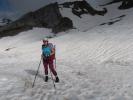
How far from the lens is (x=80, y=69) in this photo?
73.3 feet

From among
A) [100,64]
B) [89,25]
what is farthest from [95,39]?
[89,25]

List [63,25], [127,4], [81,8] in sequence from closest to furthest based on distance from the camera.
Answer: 1. [63,25]
2. [81,8]
3. [127,4]

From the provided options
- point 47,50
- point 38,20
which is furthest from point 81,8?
point 47,50

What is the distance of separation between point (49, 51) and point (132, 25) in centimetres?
2582

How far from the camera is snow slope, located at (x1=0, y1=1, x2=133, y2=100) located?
1344 centimetres

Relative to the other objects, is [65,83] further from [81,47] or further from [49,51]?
[81,47]

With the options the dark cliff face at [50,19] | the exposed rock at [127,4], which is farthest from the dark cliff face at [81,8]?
the exposed rock at [127,4]

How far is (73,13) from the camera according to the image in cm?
5684

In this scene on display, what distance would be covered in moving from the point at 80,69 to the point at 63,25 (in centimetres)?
2883

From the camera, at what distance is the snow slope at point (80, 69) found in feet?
44.1

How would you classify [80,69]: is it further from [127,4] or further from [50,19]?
[127,4]

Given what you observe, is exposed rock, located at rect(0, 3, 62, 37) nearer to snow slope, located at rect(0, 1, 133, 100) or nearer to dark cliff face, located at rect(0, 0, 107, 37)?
dark cliff face, located at rect(0, 0, 107, 37)

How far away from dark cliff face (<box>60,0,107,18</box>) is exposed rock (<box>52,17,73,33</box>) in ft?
19.3

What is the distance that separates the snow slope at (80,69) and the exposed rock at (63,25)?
282 cm
